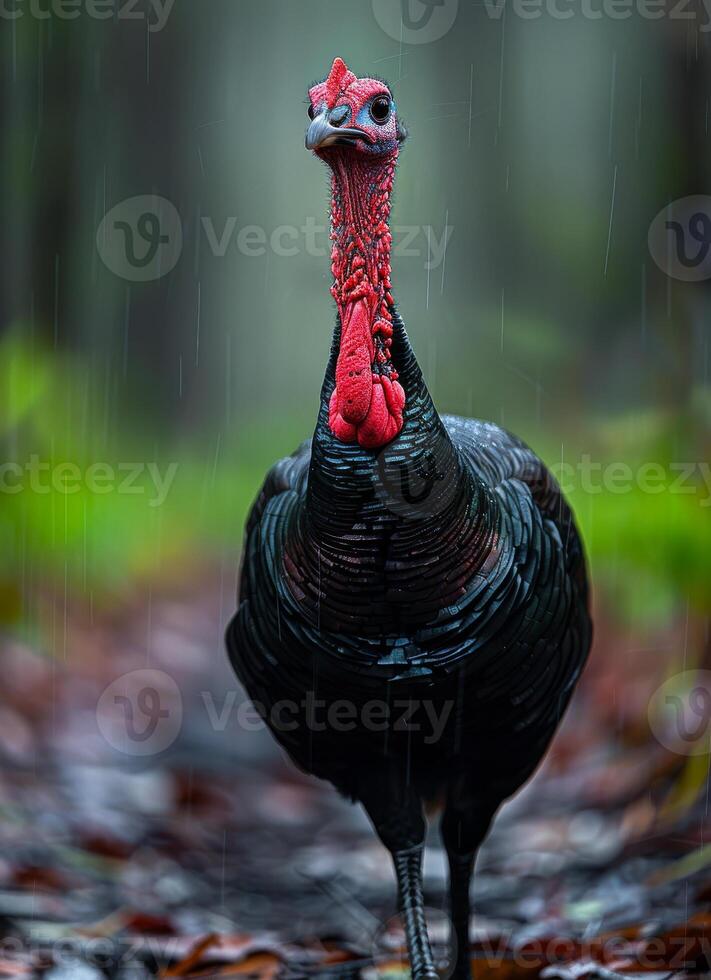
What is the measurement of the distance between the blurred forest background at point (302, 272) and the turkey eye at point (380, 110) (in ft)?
6.99

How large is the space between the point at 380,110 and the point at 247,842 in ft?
7.37

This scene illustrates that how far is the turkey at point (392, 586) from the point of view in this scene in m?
1.56

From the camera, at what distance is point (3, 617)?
3729 millimetres

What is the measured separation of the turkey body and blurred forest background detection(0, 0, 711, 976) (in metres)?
1.74

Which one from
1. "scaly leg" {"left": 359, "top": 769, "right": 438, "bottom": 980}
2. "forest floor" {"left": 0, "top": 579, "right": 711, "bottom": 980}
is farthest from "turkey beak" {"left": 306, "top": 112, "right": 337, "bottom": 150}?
"forest floor" {"left": 0, "top": 579, "right": 711, "bottom": 980}

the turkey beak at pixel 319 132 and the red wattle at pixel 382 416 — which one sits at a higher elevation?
the turkey beak at pixel 319 132

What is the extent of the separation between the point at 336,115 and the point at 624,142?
8.55 feet

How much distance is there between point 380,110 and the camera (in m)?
1.56

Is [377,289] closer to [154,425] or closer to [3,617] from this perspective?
[3,617]

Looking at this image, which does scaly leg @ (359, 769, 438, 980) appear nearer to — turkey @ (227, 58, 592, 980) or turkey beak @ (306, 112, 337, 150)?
turkey @ (227, 58, 592, 980)

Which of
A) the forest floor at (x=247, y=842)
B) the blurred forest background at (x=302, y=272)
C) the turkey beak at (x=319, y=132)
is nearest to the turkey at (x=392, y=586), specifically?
the turkey beak at (x=319, y=132)

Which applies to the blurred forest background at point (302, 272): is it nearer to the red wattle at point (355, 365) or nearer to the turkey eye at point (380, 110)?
the turkey eye at point (380, 110)

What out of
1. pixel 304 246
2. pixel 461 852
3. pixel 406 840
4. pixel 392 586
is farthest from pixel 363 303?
pixel 304 246

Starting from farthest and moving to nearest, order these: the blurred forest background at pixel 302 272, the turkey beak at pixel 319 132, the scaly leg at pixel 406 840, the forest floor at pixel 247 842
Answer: the blurred forest background at pixel 302 272 → the forest floor at pixel 247 842 → the scaly leg at pixel 406 840 → the turkey beak at pixel 319 132
